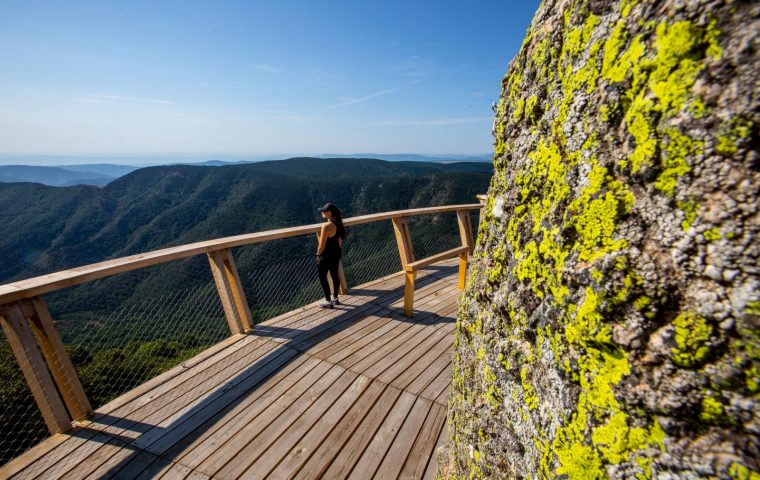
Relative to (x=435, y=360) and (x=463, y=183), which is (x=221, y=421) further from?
(x=463, y=183)

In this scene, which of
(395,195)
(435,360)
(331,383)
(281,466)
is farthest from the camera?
(395,195)

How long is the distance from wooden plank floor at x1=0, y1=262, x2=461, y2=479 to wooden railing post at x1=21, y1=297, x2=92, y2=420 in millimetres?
192

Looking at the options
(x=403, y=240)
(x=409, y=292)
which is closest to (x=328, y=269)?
(x=409, y=292)

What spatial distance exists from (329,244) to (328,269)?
1.16 feet

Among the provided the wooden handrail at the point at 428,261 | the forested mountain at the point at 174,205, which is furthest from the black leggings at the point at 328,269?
the forested mountain at the point at 174,205

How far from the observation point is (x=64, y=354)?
93.6 inches

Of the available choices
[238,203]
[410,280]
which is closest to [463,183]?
[238,203]

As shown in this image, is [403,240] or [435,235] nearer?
[403,240]

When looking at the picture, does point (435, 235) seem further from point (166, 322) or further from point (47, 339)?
point (47, 339)

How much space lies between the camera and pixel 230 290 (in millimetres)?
3564

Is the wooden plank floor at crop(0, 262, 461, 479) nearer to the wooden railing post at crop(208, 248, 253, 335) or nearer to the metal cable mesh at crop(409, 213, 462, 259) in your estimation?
the wooden railing post at crop(208, 248, 253, 335)

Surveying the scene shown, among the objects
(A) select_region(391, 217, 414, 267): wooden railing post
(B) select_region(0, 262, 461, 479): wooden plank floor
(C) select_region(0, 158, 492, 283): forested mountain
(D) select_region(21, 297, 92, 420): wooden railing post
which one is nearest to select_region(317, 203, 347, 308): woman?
(B) select_region(0, 262, 461, 479): wooden plank floor

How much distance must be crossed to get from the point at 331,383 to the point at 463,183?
77.1 m

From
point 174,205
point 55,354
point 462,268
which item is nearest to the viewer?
point 55,354
